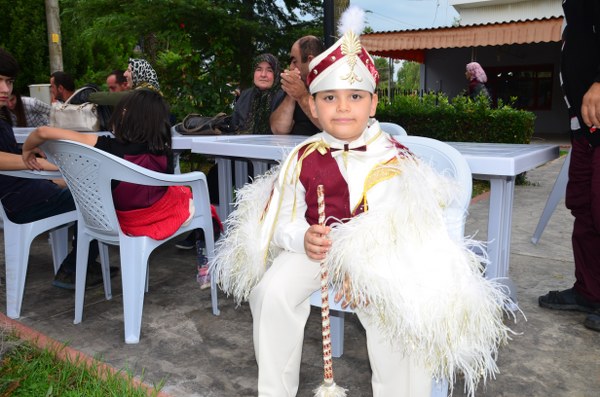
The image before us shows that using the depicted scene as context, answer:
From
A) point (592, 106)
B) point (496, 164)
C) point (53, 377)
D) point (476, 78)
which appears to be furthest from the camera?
point (476, 78)

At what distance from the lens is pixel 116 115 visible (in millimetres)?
2684

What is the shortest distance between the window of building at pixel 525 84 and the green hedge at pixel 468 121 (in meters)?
10.4

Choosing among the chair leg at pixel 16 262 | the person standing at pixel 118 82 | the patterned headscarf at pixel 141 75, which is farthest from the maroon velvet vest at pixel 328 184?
the person standing at pixel 118 82

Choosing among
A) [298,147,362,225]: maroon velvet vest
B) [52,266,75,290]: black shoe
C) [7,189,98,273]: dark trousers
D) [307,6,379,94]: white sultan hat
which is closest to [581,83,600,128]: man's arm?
[307,6,379,94]: white sultan hat

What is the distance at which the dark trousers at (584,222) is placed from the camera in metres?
2.73

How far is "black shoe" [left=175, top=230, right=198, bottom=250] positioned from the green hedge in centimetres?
475

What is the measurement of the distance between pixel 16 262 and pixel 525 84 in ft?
58.3

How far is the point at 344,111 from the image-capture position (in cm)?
180

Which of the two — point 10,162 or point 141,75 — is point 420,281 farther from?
point 141,75

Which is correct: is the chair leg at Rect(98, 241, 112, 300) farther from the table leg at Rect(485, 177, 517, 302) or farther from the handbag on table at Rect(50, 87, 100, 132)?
Answer: the table leg at Rect(485, 177, 517, 302)

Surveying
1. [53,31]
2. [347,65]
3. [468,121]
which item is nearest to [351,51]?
[347,65]

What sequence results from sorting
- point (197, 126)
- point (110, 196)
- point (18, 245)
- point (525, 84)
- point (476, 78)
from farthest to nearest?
point (525, 84)
point (476, 78)
point (197, 126)
point (18, 245)
point (110, 196)

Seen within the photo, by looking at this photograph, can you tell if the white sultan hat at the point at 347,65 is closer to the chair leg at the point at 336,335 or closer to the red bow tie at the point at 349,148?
the red bow tie at the point at 349,148

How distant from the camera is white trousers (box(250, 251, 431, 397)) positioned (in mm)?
1717
